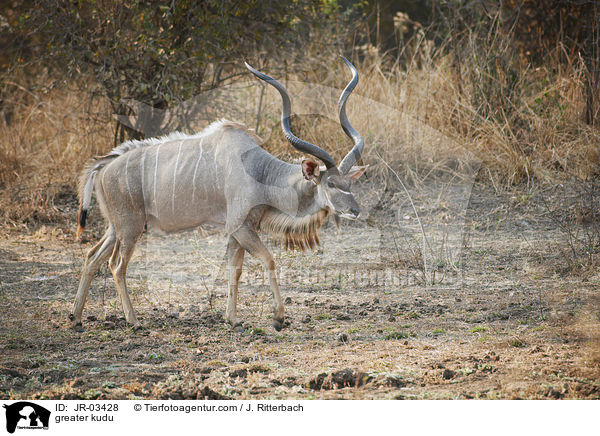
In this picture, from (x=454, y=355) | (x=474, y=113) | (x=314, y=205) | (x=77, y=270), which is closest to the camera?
(x=454, y=355)

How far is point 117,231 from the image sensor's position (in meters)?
4.09

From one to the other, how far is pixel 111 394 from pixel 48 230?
11.4 ft

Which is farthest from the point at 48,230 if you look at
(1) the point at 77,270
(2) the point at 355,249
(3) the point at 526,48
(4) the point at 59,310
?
(3) the point at 526,48

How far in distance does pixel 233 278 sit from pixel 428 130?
3.25 m

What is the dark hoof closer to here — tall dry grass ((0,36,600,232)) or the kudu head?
the kudu head

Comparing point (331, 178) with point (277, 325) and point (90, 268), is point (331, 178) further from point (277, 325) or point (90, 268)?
point (90, 268)

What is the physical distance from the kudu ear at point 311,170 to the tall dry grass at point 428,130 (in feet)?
6.92

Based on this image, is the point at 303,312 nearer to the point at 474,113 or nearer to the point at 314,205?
the point at 314,205

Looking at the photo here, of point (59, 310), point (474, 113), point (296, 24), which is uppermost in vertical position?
point (296, 24)

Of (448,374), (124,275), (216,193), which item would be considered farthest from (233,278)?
(448,374)

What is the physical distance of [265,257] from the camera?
3.86m

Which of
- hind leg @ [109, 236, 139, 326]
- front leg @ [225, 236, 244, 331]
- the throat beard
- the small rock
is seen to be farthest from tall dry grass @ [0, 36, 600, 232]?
the small rock
